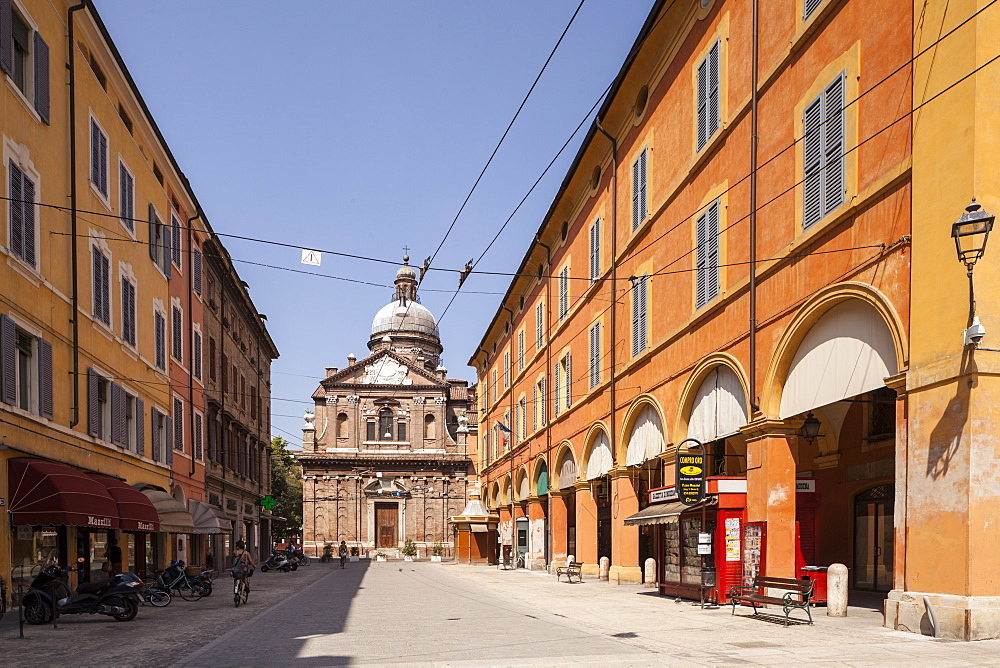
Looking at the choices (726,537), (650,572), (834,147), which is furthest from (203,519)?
(834,147)

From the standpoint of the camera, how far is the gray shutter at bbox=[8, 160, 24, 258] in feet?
58.7

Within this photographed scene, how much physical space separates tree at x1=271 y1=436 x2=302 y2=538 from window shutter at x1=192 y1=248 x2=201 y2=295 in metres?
47.8

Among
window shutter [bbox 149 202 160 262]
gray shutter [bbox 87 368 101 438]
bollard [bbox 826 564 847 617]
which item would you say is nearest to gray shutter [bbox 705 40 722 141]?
bollard [bbox 826 564 847 617]

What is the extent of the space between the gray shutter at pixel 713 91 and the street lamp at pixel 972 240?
9.30 meters

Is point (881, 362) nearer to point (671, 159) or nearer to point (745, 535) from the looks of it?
point (745, 535)

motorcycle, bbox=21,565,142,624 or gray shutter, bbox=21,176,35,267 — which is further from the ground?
gray shutter, bbox=21,176,35,267

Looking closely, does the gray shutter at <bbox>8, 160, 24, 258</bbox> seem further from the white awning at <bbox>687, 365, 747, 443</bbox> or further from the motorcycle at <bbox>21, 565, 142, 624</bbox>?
the white awning at <bbox>687, 365, 747, 443</bbox>

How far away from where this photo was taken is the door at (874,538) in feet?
68.8

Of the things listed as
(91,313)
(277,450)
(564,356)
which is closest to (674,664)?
(91,313)

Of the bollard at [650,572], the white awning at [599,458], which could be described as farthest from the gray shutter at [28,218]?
the white awning at [599,458]

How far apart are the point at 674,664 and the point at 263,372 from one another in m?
52.9

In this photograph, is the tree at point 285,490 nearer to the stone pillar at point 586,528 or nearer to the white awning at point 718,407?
the stone pillar at point 586,528

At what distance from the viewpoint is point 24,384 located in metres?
18.8

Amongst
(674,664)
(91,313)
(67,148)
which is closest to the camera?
(674,664)
